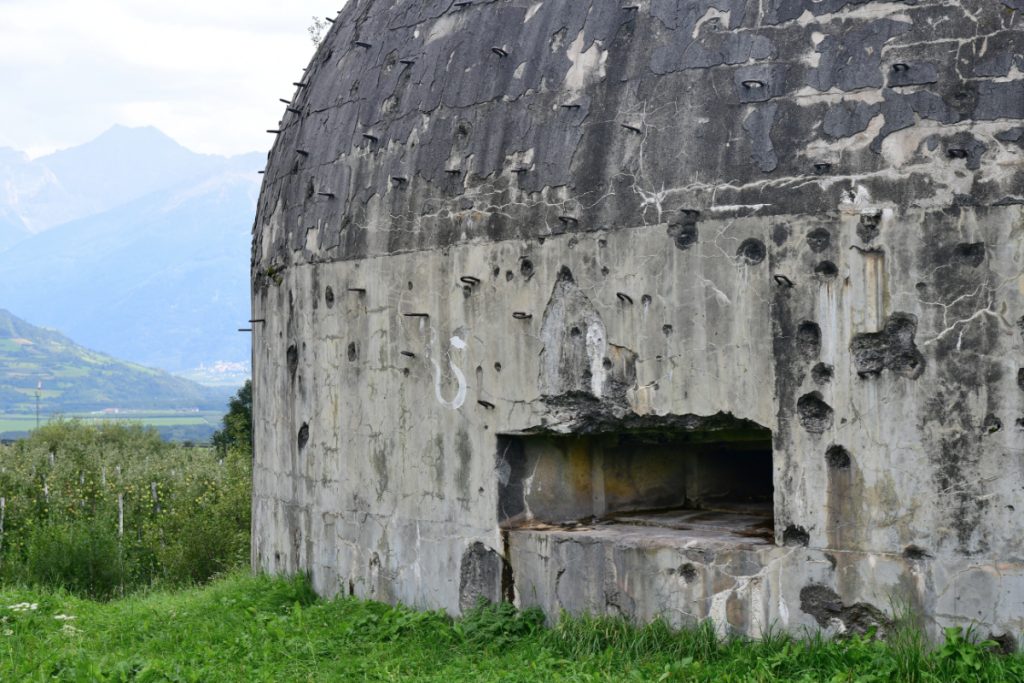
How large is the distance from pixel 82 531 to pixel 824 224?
32.3ft

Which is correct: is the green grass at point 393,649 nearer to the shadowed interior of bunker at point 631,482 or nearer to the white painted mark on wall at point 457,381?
the shadowed interior of bunker at point 631,482

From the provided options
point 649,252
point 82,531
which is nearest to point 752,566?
point 649,252

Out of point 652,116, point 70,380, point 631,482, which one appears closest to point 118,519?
point 631,482

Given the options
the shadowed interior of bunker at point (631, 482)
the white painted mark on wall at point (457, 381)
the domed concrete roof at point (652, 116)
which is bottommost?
the shadowed interior of bunker at point (631, 482)

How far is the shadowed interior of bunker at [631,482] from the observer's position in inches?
276

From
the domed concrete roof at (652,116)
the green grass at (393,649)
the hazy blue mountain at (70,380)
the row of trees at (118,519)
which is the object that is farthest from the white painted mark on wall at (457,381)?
the hazy blue mountain at (70,380)

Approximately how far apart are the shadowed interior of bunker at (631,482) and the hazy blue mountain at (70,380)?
137m

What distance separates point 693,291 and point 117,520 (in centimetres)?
1121

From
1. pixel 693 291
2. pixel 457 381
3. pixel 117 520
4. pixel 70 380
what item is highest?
pixel 70 380

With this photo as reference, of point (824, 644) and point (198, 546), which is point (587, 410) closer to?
point (824, 644)

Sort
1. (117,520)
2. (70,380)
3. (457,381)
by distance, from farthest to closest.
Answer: (70,380)
(117,520)
(457,381)

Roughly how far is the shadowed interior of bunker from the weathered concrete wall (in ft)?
0.55

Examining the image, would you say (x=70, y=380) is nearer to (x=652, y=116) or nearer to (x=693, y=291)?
(x=652, y=116)

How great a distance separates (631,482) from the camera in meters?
7.48
